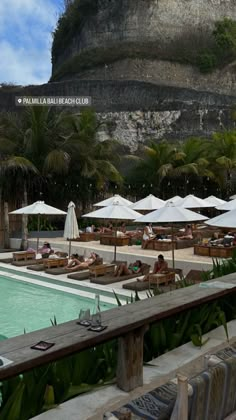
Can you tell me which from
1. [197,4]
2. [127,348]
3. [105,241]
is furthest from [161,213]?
[197,4]

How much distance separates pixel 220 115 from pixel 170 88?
5303 millimetres

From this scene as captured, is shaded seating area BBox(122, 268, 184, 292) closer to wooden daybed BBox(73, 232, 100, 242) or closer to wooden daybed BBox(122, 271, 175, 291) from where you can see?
wooden daybed BBox(122, 271, 175, 291)

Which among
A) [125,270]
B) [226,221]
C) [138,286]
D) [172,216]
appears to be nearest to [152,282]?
[138,286]

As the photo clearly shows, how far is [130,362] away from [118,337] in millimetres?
217

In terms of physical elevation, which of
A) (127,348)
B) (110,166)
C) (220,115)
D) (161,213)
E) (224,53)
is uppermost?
(224,53)

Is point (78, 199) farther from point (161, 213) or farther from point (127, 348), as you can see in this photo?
point (127, 348)

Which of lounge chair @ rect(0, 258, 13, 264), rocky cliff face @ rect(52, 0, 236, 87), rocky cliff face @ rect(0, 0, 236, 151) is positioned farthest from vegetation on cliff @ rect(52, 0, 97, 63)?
lounge chair @ rect(0, 258, 13, 264)

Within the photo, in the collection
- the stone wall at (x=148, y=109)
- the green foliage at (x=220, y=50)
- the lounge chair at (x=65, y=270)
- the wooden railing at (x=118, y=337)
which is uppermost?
the green foliage at (x=220, y=50)

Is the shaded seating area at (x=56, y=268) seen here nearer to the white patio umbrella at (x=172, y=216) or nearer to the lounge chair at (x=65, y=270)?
the lounge chair at (x=65, y=270)

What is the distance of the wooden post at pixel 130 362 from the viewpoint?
9.93 ft

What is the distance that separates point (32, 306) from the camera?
965cm

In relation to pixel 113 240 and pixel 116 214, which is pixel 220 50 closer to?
pixel 113 240

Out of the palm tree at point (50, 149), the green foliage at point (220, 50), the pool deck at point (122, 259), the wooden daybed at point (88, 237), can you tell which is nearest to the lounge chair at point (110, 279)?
the pool deck at point (122, 259)

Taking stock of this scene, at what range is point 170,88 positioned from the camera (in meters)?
39.9
